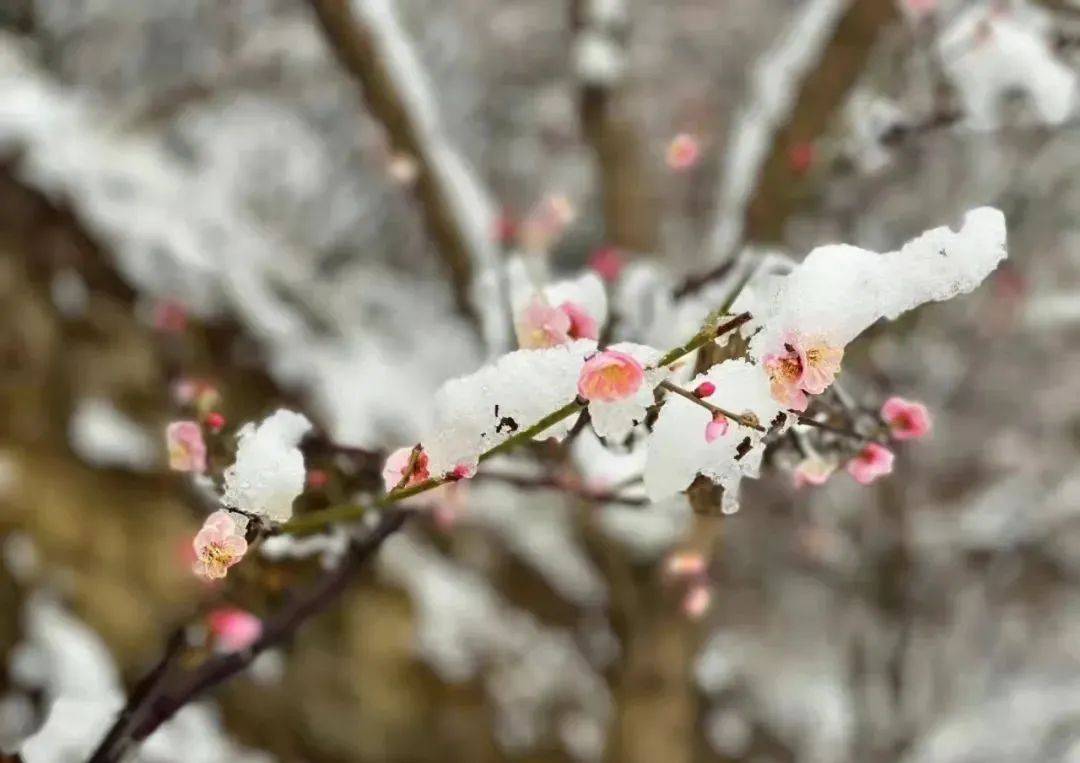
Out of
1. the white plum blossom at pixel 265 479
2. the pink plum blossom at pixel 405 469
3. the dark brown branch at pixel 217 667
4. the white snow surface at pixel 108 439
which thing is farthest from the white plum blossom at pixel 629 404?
the white snow surface at pixel 108 439

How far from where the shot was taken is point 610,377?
561 millimetres

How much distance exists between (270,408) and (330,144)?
6.46ft

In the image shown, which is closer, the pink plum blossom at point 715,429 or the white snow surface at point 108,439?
the pink plum blossom at point 715,429

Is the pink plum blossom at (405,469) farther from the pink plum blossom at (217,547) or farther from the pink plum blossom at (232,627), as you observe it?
the pink plum blossom at (232,627)

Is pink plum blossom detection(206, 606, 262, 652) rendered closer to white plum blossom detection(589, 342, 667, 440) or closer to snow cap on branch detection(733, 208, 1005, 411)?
white plum blossom detection(589, 342, 667, 440)

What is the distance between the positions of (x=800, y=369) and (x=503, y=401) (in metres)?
0.20

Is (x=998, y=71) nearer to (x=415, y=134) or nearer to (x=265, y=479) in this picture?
(x=415, y=134)

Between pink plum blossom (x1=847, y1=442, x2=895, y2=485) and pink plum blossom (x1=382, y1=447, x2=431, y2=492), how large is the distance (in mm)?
423

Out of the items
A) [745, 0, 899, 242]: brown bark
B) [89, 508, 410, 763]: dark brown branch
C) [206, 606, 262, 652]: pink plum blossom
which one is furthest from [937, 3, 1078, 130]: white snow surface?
[206, 606, 262, 652]: pink plum blossom

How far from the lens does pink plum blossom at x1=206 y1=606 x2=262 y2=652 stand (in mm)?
939

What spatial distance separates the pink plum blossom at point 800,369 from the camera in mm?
565

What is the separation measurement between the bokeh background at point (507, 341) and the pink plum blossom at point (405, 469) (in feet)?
0.83

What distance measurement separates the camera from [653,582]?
2.17 meters

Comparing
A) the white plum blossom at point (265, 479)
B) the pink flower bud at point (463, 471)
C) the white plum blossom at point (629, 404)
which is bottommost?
the white plum blossom at point (265, 479)
